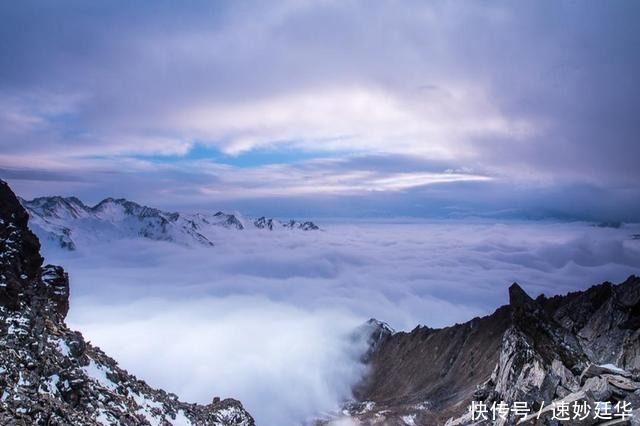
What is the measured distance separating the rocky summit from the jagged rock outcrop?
32576 mm

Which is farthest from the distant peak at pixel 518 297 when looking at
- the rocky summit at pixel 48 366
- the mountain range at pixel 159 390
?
the rocky summit at pixel 48 366

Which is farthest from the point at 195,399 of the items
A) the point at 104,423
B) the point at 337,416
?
the point at 104,423

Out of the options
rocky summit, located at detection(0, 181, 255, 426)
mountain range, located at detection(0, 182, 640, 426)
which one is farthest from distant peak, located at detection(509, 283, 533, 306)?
rocky summit, located at detection(0, 181, 255, 426)

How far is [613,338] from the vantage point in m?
63.6

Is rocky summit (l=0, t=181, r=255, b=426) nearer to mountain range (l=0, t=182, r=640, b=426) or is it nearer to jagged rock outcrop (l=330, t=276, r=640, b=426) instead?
mountain range (l=0, t=182, r=640, b=426)

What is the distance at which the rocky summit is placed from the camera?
3136 centimetres

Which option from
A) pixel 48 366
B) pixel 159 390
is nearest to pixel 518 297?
pixel 159 390

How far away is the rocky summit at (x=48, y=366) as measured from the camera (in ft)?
103

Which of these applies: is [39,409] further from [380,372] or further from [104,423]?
[380,372]

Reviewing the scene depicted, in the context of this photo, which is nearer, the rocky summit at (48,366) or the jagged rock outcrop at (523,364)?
the rocky summit at (48,366)

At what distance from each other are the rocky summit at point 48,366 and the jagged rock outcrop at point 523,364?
107ft

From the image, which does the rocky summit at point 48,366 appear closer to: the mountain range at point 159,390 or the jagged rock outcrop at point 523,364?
the mountain range at point 159,390

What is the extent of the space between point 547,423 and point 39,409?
1296 inches

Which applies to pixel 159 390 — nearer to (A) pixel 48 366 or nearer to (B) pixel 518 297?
(A) pixel 48 366
